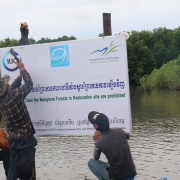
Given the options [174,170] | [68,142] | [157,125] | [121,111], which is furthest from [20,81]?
[157,125]

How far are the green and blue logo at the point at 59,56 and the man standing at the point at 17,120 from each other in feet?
2.30

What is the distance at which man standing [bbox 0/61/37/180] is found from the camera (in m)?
6.95

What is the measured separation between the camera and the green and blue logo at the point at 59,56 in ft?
25.0

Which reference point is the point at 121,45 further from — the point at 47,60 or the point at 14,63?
the point at 14,63

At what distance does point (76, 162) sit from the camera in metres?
15.7

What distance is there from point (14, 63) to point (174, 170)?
817 cm

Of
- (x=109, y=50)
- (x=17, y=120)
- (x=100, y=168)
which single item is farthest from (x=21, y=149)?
(x=109, y=50)

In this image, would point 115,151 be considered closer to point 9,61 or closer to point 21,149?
point 21,149

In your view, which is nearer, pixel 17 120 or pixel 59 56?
pixel 17 120

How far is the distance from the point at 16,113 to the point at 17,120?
12 centimetres

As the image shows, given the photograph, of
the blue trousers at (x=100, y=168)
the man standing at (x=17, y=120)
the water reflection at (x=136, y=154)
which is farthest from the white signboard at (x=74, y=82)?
the water reflection at (x=136, y=154)

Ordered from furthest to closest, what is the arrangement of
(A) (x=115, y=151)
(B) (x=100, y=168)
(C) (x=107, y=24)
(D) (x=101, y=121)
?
1. (C) (x=107, y=24)
2. (B) (x=100, y=168)
3. (D) (x=101, y=121)
4. (A) (x=115, y=151)

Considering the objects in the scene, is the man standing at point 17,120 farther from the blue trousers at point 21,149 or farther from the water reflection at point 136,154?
the water reflection at point 136,154

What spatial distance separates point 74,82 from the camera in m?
7.63
